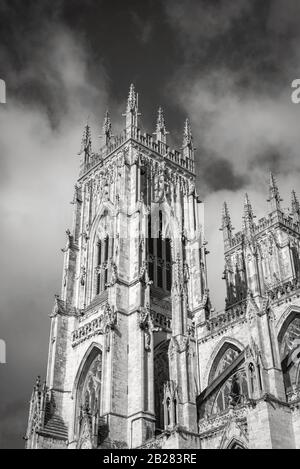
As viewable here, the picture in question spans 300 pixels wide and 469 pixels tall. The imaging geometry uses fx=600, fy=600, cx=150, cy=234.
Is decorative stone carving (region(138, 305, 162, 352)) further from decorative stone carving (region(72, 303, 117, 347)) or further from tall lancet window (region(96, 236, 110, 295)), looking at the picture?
tall lancet window (region(96, 236, 110, 295))

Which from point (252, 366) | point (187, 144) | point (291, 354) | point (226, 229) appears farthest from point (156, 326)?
point (226, 229)

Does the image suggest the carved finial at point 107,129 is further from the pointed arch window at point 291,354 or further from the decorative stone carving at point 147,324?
the pointed arch window at point 291,354

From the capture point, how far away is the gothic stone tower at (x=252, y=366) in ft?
71.4

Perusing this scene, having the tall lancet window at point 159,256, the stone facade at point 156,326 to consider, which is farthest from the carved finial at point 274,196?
the tall lancet window at point 159,256

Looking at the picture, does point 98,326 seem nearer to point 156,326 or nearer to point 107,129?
point 156,326

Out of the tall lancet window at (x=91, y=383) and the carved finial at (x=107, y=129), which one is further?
the carved finial at (x=107, y=129)

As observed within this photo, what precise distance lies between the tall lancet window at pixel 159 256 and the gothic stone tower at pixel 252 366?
3093 mm

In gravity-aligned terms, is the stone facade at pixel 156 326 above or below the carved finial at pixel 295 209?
below

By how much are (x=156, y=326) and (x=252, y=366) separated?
9.85 m

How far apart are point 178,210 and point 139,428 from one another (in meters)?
16.6

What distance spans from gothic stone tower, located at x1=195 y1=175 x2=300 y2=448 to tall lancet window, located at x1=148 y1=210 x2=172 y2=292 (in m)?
3.09

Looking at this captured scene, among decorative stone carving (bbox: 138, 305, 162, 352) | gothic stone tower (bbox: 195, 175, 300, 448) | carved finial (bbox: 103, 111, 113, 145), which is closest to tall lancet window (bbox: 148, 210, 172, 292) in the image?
gothic stone tower (bbox: 195, 175, 300, 448)
